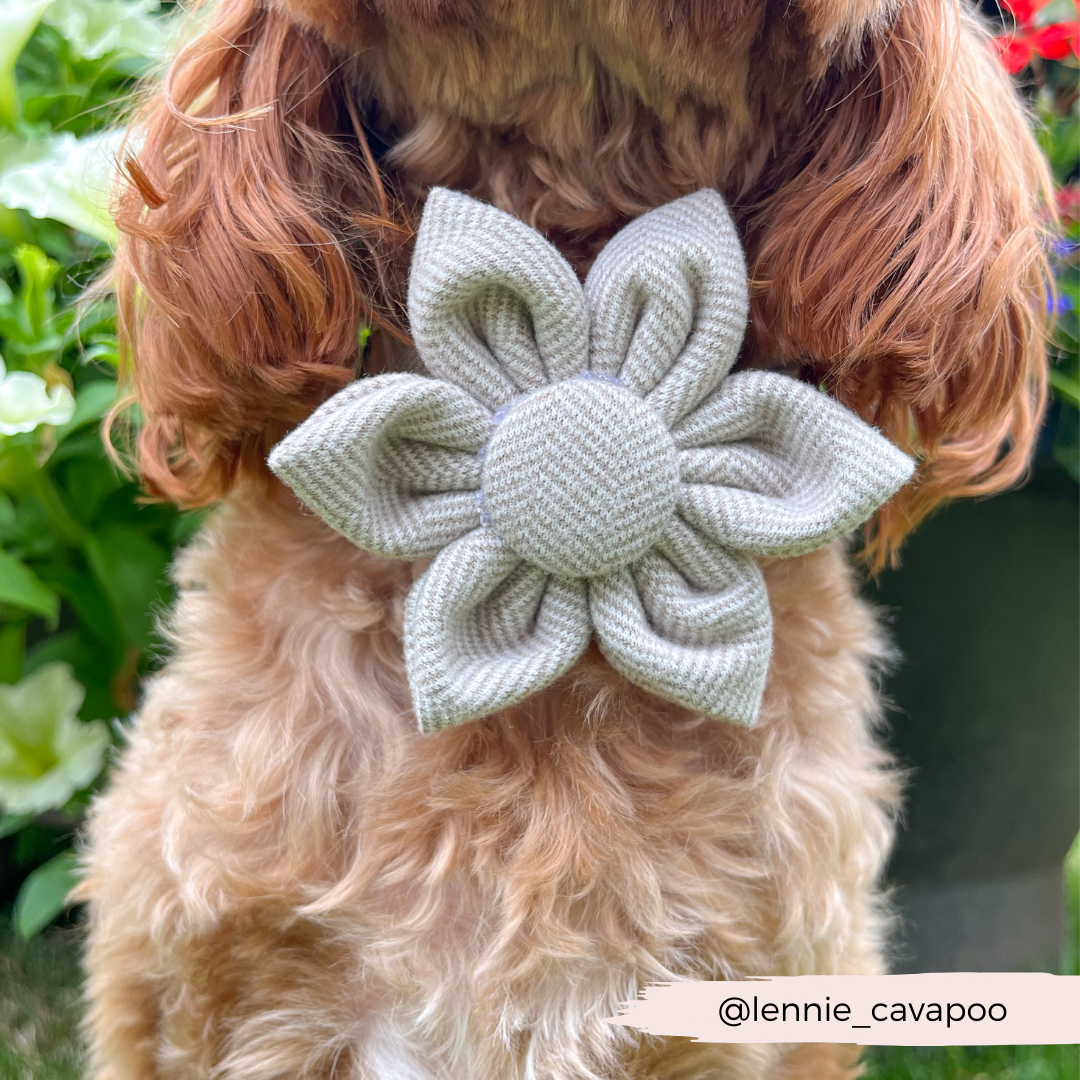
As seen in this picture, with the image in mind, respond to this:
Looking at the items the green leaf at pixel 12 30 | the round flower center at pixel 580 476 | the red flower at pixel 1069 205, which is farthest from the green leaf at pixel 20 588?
the red flower at pixel 1069 205

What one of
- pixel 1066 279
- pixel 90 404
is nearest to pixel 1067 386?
pixel 1066 279

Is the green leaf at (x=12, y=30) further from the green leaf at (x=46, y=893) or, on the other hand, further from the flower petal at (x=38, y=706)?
the green leaf at (x=46, y=893)

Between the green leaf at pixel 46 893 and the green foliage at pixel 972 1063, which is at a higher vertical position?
the green leaf at pixel 46 893

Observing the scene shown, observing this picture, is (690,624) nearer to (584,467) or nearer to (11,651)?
(584,467)

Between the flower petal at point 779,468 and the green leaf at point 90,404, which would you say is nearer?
the flower petal at point 779,468

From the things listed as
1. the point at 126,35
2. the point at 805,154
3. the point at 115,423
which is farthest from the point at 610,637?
the point at 126,35

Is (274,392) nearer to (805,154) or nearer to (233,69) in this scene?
(233,69)

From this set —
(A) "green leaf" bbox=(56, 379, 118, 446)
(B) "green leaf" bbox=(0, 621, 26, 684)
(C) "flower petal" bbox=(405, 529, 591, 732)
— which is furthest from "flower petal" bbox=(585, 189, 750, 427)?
(B) "green leaf" bbox=(0, 621, 26, 684)
